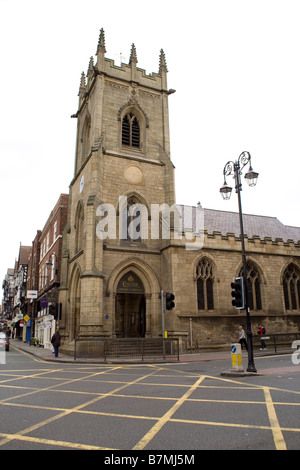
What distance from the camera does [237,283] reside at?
12961 millimetres

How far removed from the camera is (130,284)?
2223cm

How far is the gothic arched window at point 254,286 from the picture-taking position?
23984 mm

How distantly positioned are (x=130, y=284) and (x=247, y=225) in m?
13.4

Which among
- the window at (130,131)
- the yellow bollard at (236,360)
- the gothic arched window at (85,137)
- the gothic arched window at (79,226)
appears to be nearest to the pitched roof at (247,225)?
the window at (130,131)

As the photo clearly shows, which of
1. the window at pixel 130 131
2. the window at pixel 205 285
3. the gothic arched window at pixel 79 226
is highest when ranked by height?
the window at pixel 130 131

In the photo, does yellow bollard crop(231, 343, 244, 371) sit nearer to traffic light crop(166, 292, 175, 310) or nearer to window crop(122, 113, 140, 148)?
traffic light crop(166, 292, 175, 310)

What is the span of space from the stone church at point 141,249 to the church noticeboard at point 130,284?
0.07m

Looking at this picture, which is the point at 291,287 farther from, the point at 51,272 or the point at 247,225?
the point at 51,272

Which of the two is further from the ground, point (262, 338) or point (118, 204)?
point (118, 204)

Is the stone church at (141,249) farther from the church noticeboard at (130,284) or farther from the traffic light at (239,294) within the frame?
the traffic light at (239,294)

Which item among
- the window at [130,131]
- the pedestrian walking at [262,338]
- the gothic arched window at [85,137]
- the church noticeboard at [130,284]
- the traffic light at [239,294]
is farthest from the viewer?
the gothic arched window at [85,137]

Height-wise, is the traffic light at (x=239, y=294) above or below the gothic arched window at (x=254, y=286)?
below

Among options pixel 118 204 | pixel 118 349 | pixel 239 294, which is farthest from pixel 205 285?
pixel 239 294

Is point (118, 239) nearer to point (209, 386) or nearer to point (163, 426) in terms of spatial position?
point (209, 386)
